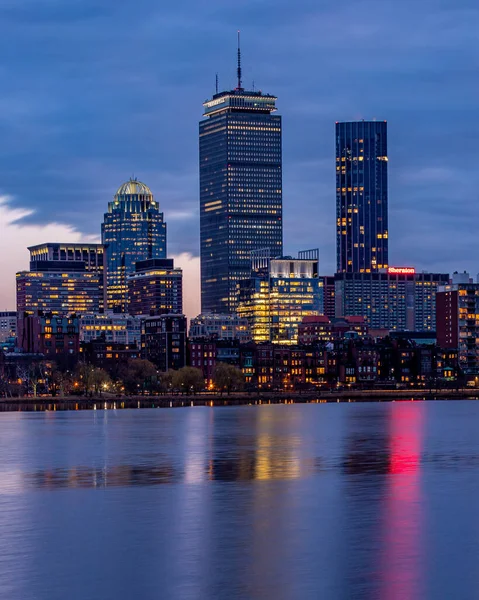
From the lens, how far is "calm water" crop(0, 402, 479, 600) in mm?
40188

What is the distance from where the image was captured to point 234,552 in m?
45.5

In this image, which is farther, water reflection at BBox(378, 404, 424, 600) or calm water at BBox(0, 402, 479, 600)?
calm water at BBox(0, 402, 479, 600)

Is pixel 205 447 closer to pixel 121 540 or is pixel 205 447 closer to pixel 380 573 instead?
pixel 121 540

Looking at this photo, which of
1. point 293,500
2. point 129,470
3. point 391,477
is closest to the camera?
point 293,500

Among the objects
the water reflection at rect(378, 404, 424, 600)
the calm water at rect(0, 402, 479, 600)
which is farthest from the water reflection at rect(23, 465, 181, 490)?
the water reflection at rect(378, 404, 424, 600)

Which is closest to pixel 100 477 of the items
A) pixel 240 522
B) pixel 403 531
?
pixel 240 522

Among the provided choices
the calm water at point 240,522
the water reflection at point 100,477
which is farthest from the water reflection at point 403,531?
the water reflection at point 100,477

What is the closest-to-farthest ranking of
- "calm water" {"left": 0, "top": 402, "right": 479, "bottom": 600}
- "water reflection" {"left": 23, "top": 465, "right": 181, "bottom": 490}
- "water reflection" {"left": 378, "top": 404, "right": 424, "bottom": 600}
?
1. "water reflection" {"left": 378, "top": 404, "right": 424, "bottom": 600}
2. "calm water" {"left": 0, "top": 402, "right": 479, "bottom": 600}
3. "water reflection" {"left": 23, "top": 465, "right": 181, "bottom": 490}

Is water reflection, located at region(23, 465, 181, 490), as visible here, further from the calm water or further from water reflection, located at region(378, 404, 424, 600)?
water reflection, located at region(378, 404, 424, 600)

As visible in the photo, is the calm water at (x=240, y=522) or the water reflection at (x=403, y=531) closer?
the water reflection at (x=403, y=531)

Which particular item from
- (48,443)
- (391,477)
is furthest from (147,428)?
(391,477)

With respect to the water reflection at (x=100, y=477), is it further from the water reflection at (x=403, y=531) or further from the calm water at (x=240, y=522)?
the water reflection at (x=403, y=531)

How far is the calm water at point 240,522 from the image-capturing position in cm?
4019

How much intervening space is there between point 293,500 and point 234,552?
14.9 m
